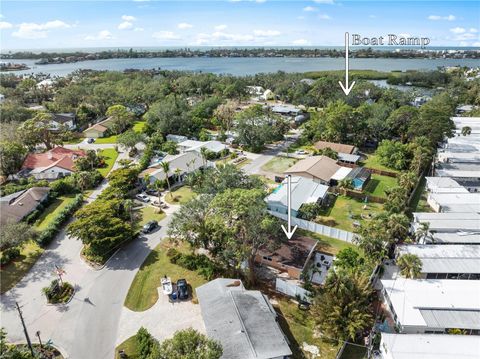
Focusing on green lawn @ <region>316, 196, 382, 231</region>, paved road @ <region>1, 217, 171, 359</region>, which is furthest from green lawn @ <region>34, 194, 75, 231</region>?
green lawn @ <region>316, 196, 382, 231</region>

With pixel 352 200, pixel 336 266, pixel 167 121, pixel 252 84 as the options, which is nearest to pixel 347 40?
pixel 336 266

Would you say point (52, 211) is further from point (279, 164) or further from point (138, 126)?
point (138, 126)

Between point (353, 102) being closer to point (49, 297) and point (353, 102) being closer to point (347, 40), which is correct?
point (347, 40)

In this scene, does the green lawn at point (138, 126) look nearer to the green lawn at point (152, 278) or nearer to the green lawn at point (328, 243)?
the green lawn at point (152, 278)

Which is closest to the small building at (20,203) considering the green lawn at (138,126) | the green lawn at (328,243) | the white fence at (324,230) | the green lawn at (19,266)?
the green lawn at (19,266)

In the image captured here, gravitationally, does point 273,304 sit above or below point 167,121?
below

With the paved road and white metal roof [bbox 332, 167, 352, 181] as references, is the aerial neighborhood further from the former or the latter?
white metal roof [bbox 332, 167, 352, 181]
